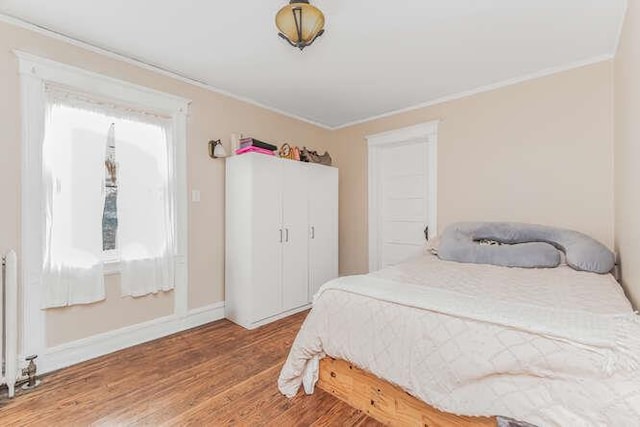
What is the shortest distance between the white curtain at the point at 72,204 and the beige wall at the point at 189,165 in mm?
138

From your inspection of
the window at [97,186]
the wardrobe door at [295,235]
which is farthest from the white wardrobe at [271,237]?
the window at [97,186]

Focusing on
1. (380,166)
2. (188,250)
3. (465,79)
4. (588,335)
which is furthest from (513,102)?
(188,250)

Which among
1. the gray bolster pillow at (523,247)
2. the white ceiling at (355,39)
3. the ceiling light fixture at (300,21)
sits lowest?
the gray bolster pillow at (523,247)

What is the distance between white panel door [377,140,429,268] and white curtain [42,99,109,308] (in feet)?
9.77

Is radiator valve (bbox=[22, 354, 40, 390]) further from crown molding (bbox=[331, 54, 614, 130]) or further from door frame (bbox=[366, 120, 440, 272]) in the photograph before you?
crown molding (bbox=[331, 54, 614, 130])

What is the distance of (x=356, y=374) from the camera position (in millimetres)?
1625

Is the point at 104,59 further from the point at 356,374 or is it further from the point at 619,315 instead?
the point at 619,315

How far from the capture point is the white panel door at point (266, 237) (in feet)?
9.35

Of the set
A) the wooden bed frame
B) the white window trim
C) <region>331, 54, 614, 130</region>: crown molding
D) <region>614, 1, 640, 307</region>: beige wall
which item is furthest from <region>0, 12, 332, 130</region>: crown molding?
<region>614, 1, 640, 307</region>: beige wall

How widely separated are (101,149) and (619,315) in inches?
127

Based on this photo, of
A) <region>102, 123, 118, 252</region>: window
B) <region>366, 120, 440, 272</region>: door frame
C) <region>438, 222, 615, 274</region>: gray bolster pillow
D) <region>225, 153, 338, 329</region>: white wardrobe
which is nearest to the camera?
<region>438, 222, 615, 274</region>: gray bolster pillow

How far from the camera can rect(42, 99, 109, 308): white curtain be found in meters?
2.07

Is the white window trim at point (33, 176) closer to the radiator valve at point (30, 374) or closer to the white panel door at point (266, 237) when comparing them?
the radiator valve at point (30, 374)

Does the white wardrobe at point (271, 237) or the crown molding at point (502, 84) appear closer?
the crown molding at point (502, 84)
